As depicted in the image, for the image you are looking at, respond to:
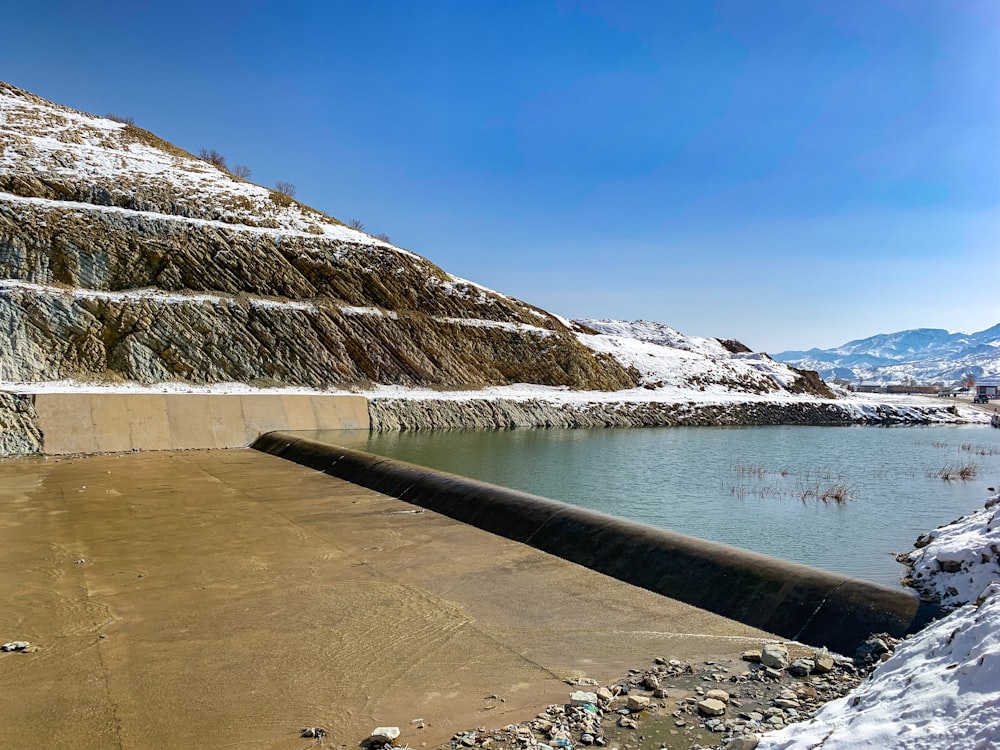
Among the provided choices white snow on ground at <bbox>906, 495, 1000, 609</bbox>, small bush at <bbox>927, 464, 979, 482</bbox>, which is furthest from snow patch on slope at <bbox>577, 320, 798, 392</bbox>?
Result: white snow on ground at <bbox>906, 495, 1000, 609</bbox>

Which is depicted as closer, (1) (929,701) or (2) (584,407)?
(1) (929,701)

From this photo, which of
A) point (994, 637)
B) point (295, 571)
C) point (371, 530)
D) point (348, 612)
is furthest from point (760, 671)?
point (371, 530)

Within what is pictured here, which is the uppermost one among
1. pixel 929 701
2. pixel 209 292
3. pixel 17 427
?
pixel 209 292

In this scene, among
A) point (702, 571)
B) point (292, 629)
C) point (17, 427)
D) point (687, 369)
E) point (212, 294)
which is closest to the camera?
point (292, 629)

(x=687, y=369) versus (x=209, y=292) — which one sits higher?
(x=209, y=292)

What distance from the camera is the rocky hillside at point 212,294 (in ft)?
111

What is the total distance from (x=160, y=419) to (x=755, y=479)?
2105 cm

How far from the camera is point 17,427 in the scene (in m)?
22.5

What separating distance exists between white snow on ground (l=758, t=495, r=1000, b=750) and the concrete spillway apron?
6.65ft

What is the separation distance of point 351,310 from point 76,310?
14.4m

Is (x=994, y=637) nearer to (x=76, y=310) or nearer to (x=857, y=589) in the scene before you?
(x=857, y=589)

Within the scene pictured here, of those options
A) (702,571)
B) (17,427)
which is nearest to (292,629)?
(702,571)

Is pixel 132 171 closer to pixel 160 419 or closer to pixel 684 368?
pixel 160 419

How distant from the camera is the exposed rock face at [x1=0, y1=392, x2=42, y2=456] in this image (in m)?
21.8
